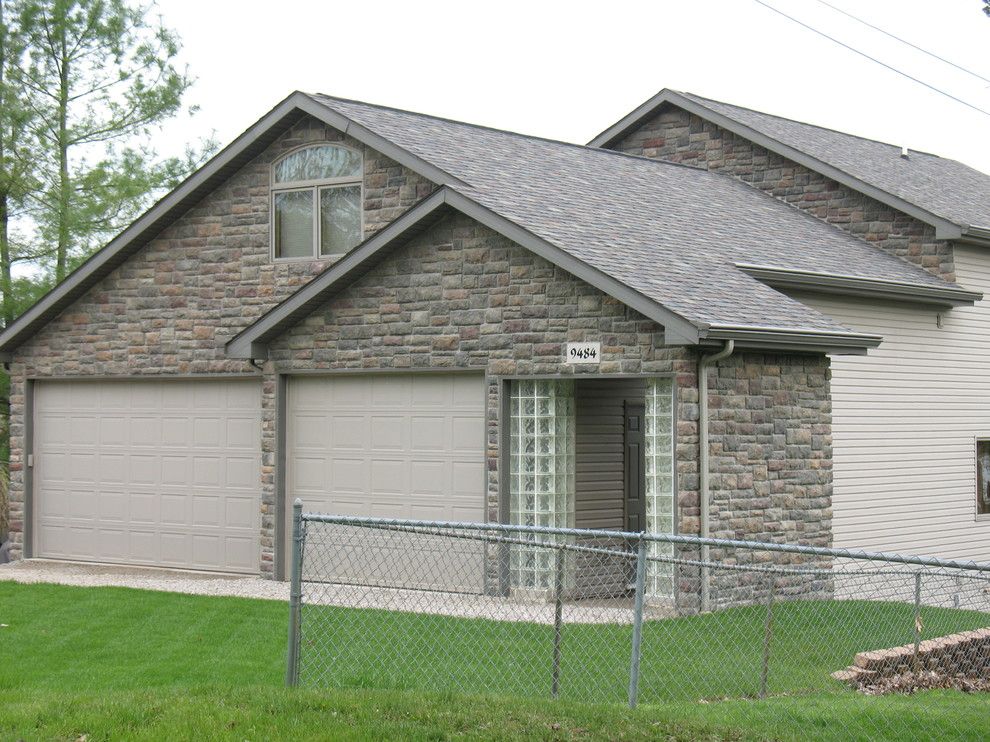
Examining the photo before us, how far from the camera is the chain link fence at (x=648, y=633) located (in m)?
9.02

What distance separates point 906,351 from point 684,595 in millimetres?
6285

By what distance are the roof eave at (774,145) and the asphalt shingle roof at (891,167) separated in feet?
0.32

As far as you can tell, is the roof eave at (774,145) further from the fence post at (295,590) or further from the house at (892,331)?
the fence post at (295,590)

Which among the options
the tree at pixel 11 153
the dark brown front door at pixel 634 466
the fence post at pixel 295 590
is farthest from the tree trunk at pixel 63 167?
the fence post at pixel 295 590

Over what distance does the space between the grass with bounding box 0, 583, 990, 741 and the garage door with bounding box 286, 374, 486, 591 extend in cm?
213

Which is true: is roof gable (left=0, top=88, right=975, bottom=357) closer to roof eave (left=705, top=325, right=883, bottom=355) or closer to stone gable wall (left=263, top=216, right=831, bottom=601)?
roof eave (left=705, top=325, right=883, bottom=355)

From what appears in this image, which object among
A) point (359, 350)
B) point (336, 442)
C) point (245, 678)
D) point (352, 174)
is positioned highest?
point (352, 174)

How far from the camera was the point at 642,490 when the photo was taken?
17438mm

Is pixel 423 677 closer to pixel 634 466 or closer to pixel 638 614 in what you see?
pixel 638 614

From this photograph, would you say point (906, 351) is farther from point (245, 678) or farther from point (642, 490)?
point (245, 678)

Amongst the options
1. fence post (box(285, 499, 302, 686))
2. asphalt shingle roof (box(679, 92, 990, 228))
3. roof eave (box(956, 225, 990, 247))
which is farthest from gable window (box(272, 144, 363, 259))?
fence post (box(285, 499, 302, 686))

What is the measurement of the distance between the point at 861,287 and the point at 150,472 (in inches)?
362

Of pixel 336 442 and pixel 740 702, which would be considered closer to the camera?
pixel 740 702

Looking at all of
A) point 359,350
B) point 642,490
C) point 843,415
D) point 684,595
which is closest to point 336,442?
point 359,350
